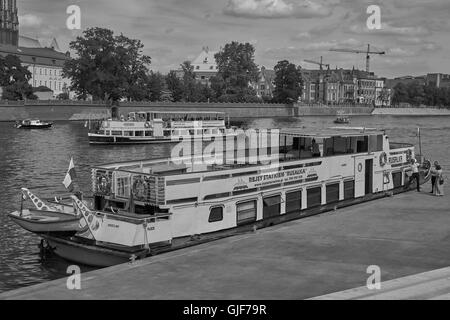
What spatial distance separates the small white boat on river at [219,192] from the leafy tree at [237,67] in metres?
148

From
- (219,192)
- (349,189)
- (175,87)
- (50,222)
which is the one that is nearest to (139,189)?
(219,192)

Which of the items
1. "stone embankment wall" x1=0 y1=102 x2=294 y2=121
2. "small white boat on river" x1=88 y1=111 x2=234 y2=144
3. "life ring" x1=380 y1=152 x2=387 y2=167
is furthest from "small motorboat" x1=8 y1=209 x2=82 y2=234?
"stone embankment wall" x1=0 y1=102 x2=294 y2=121

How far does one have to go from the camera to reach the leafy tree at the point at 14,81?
134625 mm

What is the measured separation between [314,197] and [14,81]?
13176 cm

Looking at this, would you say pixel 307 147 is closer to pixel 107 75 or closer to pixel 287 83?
pixel 107 75

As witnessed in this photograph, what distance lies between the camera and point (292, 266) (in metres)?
14.9

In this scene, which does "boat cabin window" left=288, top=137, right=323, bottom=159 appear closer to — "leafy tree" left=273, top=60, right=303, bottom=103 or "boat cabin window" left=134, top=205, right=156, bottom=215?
"boat cabin window" left=134, top=205, right=156, bottom=215

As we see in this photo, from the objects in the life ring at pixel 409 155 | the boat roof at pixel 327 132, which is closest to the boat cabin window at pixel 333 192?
the boat roof at pixel 327 132

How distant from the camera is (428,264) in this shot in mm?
15023

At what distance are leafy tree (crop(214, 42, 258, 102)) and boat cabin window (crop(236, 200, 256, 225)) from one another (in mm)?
154070

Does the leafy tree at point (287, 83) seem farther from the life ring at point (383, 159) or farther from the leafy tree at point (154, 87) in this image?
the life ring at point (383, 159)
